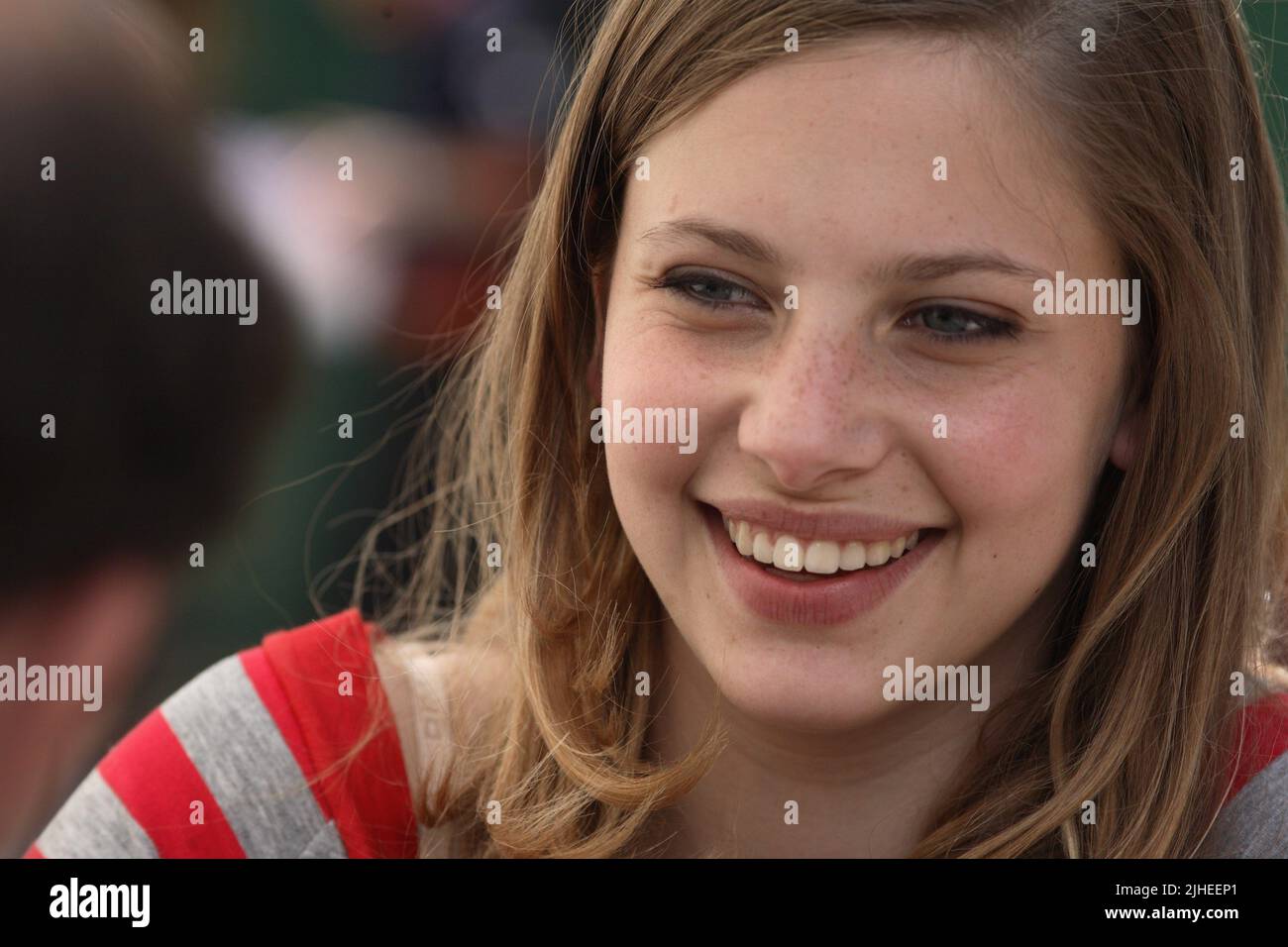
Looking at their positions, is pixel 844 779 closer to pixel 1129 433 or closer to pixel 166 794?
pixel 1129 433

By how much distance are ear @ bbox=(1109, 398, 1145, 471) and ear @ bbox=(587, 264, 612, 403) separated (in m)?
0.57

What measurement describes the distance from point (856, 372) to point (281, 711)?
2.66 feet

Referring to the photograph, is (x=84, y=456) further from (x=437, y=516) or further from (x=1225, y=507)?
(x=1225, y=507)

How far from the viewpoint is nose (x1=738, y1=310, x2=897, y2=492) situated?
1300 mm

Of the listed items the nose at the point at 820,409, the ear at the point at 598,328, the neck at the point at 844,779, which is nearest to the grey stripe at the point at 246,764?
the neck at the point at 844,779

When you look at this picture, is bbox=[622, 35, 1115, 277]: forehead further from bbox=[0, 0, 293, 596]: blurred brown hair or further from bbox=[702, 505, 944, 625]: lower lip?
bbox=[0, 0, 293, 596]: blurred brown hair

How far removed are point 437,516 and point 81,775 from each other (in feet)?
2.13

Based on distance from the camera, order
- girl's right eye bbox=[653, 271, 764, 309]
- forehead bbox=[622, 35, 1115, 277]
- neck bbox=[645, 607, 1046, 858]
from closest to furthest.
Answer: forehead bbox=[622, 35, 1115, 277], girl's right eye bbox=[653, 271, 764, 309], neck bbox=[645, 607, 1046, 858]

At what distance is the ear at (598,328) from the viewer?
1.60m

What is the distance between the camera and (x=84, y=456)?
1.59 metres

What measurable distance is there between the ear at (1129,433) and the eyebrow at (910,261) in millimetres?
224

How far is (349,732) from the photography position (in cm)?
163

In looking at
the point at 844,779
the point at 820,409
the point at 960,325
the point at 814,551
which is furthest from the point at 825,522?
the point at 844,779

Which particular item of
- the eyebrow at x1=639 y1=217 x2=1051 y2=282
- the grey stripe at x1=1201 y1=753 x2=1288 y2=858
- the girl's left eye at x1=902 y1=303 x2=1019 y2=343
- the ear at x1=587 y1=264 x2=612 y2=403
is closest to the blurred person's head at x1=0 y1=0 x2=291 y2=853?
the ear at x1=587 y1=264 x2=612 y2=403
